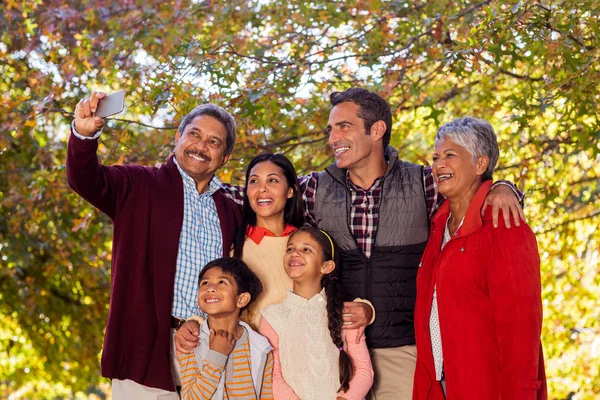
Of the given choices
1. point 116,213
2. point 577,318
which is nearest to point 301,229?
point 116,213

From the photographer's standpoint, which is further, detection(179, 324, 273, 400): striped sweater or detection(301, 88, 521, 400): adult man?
detection(301, 88, 521, 400): adult man

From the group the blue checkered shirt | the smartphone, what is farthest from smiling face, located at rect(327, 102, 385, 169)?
the smartphone

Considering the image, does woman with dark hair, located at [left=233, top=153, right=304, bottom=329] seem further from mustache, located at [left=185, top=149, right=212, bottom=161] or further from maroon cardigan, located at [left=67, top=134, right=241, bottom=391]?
maroon cardigan, located at [left=67, top=134, right=241, bottom=391]

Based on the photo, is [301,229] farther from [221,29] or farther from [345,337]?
[221,29]

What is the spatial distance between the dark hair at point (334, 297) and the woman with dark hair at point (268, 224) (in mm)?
139

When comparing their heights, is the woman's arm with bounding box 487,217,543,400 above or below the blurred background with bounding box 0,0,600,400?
below

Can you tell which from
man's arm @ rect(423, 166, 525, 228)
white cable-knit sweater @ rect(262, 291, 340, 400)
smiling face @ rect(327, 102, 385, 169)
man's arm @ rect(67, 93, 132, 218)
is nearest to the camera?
man's arm @ rect(67, 93, 132, 218)

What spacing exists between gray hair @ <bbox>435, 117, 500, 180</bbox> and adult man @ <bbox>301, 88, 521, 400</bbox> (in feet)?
0.63

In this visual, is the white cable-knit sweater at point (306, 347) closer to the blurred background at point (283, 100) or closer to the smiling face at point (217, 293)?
the smiling face at point (217, 293)

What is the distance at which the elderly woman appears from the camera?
3686mm

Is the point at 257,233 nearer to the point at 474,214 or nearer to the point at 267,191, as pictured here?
the point at 267,191

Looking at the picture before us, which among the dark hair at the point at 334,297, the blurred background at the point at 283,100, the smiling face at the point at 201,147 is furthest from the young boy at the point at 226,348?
the blurred background at the point at 283,100

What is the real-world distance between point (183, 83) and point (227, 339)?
264 centimetres

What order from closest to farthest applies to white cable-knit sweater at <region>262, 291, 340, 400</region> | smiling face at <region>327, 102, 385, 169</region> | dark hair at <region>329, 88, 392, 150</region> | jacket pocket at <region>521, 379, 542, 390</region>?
jacket pocket at <region>521, 379, 542, 390</region>, white cable-knit sweater at <region>262, 291, 340, 400</region>, smiling face at <region>327, 102, 385, 169</region>, dark hair at <region>329, 88, 392, 150</region>
